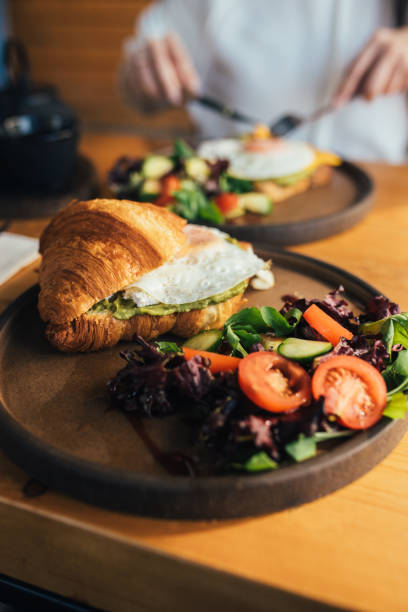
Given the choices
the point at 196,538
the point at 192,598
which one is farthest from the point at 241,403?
the point at 192,598

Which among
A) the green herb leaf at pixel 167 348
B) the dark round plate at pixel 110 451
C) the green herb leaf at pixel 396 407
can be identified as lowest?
the dark round plate at pixel 110 451

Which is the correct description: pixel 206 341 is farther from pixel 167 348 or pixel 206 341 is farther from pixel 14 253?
pixel 14 253

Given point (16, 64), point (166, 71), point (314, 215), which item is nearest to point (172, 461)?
point (314, 215)

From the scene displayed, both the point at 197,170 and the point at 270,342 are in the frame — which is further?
the point at 197,170

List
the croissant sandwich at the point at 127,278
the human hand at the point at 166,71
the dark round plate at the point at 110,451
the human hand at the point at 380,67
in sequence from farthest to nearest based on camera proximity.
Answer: the human hand at the point at 166,71
the human hand at the point at 380,67
the croissant sandwich at the point at 127,278
the dark round plate at the point at 110,451

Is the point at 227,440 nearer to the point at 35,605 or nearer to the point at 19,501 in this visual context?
the point at 19,501

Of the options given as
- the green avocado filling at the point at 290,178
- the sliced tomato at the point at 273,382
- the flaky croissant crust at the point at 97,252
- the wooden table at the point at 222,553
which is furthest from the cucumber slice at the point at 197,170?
the wooden table at the point at 222,553

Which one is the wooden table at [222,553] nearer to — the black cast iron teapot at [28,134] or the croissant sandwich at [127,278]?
the croissant sandwich at [127,278]
